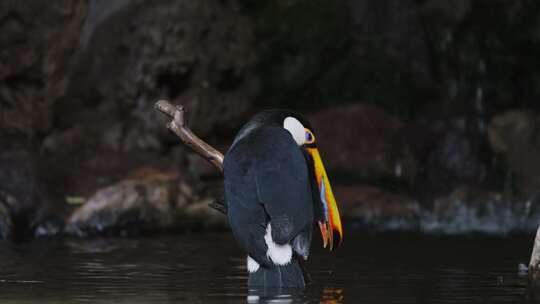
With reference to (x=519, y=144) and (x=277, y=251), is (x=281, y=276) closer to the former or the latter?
(x=277, y=251)

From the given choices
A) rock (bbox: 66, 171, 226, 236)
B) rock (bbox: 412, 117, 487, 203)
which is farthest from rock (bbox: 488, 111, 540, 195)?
rock (bbox: 66, 171, 226, 236)

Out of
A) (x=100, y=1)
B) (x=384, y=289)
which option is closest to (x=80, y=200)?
(x=100, y=1)

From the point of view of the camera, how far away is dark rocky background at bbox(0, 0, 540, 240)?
15.7 metres

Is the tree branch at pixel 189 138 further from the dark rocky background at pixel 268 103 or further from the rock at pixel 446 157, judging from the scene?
the rock at pixel 446 157

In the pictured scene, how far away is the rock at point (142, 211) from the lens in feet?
48.4

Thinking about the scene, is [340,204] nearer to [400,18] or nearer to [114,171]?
[114,171]

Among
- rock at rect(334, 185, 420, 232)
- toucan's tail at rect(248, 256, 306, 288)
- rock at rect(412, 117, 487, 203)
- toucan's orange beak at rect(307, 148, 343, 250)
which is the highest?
rock at rect(412, 117, 487, 203)

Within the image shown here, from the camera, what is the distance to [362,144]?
19.2 metres

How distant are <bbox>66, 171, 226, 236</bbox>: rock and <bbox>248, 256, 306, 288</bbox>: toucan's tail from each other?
703 centimetres

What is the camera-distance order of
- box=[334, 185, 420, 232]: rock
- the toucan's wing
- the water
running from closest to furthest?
the water < the toucan's wing < box=[334, 185, 420, 232]: rock

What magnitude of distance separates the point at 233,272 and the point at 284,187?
202 cm

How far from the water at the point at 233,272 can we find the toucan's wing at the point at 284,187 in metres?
0.42

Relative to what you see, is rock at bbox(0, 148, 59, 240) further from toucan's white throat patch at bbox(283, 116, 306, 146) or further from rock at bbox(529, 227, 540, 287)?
rock at bbox(529, 227, 540, 287)

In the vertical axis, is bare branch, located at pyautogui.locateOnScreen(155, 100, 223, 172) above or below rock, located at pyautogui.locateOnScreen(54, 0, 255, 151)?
below
